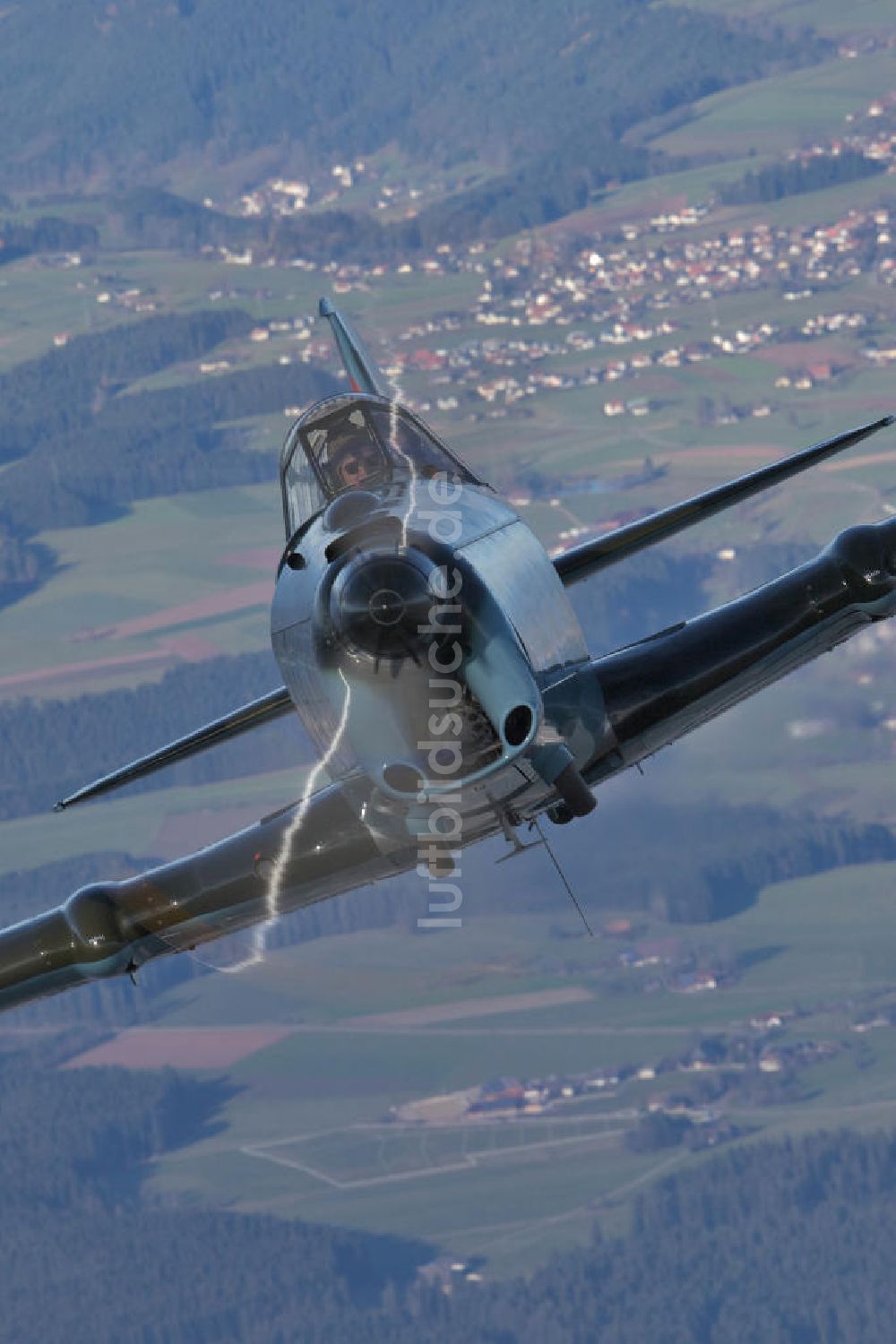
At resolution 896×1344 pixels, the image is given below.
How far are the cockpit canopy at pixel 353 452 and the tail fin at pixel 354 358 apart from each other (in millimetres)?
4185

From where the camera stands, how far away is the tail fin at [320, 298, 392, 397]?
1852 inches

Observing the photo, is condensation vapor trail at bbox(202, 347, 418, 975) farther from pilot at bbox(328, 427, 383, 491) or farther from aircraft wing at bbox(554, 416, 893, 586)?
aircraft wing at bbox(554, 416, 893, 586)

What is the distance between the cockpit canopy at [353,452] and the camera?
1576 inches

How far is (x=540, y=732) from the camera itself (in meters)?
37.2

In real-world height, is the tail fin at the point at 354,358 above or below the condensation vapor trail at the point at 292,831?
above

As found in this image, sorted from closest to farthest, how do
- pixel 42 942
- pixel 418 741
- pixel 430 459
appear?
pixel 418 741 < pixel 430 459 < pixel 42 942

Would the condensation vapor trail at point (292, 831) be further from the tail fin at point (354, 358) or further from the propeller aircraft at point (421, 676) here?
the tail fin at point (354, 358)

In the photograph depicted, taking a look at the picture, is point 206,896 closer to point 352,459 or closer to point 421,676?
point 421,676

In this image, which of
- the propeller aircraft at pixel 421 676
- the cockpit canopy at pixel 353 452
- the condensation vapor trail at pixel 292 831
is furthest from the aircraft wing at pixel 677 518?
the condensation vapor trail at pixel 292 831

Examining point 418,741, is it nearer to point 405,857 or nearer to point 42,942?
point 405,857

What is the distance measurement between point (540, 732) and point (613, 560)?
573 cm

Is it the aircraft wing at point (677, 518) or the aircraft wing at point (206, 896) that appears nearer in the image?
the aircraft wing at point (206, 896)

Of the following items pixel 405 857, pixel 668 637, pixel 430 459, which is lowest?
pixel 405 857

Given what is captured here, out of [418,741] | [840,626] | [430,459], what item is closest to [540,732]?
[418,741]
